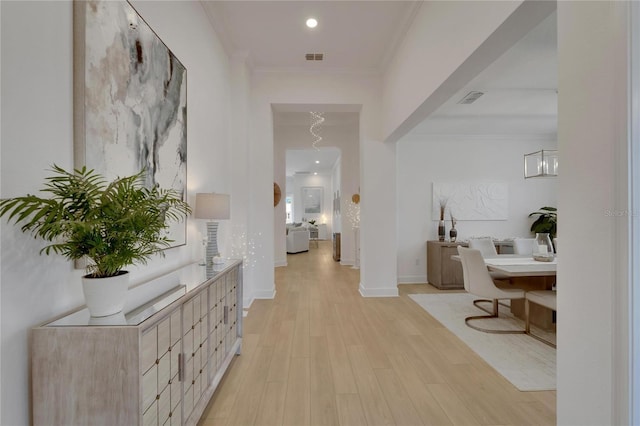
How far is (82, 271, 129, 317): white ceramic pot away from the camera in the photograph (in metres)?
1.20

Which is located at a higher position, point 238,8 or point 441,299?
point 238,8

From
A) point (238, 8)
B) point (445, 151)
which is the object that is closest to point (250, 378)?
point (238, 8)

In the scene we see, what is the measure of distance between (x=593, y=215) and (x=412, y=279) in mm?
4798

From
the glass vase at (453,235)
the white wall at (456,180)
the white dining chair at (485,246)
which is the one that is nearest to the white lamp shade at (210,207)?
the white dining chair at (485,246)

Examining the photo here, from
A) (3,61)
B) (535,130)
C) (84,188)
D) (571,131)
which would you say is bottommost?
(84,188)

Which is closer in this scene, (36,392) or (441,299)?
(36,392)

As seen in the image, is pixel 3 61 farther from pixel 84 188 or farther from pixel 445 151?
pixel 445 151

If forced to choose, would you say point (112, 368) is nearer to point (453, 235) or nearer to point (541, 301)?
point (541, 301)

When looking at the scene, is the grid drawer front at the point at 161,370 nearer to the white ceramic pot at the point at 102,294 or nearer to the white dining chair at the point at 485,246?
the white ceramic pot at the point at 102,294

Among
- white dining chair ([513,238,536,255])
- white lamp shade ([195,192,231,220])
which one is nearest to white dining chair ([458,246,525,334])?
white dining chair ([513,238,536,255])

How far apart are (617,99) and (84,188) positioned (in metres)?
2.06

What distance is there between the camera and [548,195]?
615 centimetres

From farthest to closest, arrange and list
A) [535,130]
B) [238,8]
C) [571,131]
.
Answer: [535,130] < [238,8] < [571,131]

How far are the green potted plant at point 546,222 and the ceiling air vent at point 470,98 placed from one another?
3.19 metres
